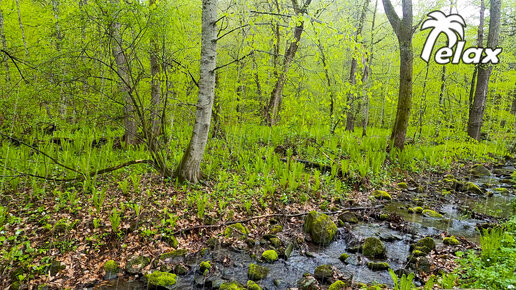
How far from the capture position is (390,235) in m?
4.46

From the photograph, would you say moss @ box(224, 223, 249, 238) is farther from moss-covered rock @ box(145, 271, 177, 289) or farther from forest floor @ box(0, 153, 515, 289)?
moss-covered rock @ box(145, 271, 177, 289)

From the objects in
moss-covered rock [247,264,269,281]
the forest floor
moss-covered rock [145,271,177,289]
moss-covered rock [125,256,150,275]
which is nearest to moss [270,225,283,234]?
the forest floor

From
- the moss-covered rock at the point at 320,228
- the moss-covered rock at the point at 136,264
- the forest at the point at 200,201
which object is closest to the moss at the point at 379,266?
the forest at the point at 200,201

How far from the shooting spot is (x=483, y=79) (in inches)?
406

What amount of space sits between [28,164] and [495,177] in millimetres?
11588

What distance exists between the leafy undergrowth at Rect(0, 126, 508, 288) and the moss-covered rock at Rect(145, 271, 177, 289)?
24 cm

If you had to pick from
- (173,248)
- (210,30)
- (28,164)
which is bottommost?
(173,248)

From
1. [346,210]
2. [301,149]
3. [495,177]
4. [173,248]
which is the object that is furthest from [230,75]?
[495,177]

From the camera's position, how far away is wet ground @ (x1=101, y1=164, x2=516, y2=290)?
3.39 metres

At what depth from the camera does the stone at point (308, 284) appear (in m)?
3.19

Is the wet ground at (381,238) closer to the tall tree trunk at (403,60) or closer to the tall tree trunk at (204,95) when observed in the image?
the tall tree trunk at (204,95)

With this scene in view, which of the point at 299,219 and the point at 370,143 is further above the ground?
the point at 370,143

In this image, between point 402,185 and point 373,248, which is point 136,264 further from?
point 402,185

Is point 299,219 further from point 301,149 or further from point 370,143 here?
point 370,143
